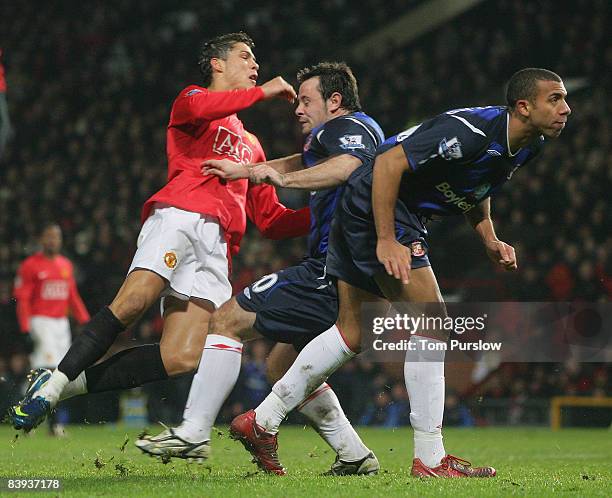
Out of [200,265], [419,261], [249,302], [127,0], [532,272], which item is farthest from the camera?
[127,0]

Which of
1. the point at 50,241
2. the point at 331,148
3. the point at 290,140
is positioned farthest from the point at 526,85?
the point at 290,140

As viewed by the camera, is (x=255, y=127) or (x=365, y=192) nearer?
Answer: (x=365, y=192)

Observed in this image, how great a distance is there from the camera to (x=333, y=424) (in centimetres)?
514

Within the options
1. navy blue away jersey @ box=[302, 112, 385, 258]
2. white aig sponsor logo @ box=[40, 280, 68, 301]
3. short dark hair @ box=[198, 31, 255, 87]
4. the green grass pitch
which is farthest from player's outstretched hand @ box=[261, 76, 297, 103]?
white aig sponsor logo @ box=[40, 280, 68, 301]

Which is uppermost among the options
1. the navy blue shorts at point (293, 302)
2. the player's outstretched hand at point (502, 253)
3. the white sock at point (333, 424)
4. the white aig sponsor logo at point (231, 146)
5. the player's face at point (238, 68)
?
the player's face at point (238, 68)

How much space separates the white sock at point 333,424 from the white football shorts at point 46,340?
6.07 m

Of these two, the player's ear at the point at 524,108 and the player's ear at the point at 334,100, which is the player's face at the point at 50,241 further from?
the player's ear at the point at 524,108

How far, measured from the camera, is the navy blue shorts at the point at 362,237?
15.5 ft

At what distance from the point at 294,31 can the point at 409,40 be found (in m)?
Result: 2.19

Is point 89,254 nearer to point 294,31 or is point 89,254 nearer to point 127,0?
point 294,31

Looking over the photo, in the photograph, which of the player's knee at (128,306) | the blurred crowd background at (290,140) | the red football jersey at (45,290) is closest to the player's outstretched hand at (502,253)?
the player's knee at (128,306)

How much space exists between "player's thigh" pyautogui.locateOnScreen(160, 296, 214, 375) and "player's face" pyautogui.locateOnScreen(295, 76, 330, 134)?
3.54 feet

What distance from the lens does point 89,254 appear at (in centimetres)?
1412

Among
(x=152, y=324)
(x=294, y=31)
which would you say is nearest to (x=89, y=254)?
(x=152, y=324)
